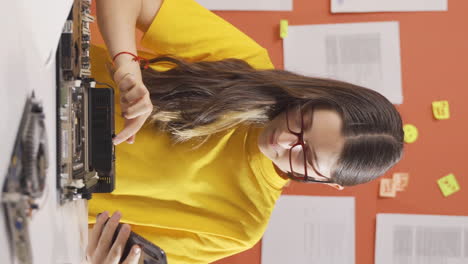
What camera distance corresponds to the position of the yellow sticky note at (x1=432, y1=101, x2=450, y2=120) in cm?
166

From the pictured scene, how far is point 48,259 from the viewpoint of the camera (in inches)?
18.5

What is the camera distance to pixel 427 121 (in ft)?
5.50

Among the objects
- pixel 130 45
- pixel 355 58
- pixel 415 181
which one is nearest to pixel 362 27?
pixel 355 58

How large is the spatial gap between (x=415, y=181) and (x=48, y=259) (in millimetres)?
1461

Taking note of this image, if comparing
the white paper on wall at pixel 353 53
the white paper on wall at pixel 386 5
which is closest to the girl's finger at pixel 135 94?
the white paper on wall at pixel 353 53

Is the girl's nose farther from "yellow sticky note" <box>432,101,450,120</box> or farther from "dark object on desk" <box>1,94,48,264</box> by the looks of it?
"yellow sticky note" <box>432,101,450,120</box>

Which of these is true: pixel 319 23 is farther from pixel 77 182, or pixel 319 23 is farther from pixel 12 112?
pixel 12 112

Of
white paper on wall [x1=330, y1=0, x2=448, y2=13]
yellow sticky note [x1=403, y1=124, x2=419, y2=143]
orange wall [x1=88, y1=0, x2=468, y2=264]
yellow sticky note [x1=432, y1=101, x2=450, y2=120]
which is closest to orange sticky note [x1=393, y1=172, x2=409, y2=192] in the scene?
orange wall [x1=88, y1=0, x2=468, y2=264]

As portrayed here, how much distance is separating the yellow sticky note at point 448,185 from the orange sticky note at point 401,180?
110 millimetres

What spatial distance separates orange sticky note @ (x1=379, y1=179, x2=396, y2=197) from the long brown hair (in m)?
0.70

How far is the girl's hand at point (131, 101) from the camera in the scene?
79 centimetres

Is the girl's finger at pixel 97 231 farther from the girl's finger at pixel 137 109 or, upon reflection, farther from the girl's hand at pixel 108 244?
the girl's finger at pixel 137 109

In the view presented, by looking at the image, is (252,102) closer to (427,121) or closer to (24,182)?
(24,182)

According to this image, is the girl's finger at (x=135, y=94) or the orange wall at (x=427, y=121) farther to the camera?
the orange wall at (x=427, y=121)
